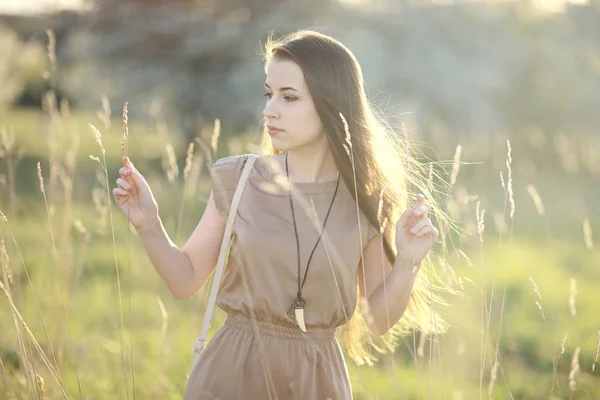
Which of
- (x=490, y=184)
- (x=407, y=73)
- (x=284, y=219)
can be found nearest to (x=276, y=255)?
(x=284, y=219)

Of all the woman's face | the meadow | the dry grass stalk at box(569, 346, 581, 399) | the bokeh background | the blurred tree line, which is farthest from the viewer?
the blurred tree line

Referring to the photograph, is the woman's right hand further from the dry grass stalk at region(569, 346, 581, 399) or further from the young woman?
the dry grass stalk at region(569, 346, 581, 399)

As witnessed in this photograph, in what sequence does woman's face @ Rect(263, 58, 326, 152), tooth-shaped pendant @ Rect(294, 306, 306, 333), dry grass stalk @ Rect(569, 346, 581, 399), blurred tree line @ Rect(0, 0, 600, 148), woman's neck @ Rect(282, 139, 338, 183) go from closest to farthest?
dry grass stalk @ Rect(569, 346, 581, 399) < tooth-shaped pendant @ Rect(294, 306, 306, 333) < woman's face @ Rect(263, 58, 326, 152) < woman's neck @ Rect(282, 139, 338, 183) < blurred tree line @ Rect(0, 0, 600, 148)

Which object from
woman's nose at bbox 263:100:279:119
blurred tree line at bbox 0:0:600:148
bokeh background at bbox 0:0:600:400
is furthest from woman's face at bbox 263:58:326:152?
blurred tree line at bbox 0:0:600:148

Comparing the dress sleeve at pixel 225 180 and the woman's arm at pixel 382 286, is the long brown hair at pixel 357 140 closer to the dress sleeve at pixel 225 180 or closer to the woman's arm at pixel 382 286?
the woman's arm at pixel 382 286

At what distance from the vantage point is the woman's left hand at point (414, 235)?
229 cm

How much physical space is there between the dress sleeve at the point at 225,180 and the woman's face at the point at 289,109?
0.18 metres

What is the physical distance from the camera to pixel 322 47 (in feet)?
8.01

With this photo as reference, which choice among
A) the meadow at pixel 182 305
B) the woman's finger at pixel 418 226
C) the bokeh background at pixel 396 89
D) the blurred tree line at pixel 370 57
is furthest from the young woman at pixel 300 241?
the blurred tree line at pixel 370 57

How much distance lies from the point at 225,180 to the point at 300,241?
1.03 ft

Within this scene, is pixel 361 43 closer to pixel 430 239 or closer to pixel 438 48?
pixel 438 48

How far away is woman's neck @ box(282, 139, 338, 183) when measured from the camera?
2492 millimetres

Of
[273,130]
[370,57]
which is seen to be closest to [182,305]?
[273,130]

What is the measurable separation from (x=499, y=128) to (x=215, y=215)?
1188 cm
